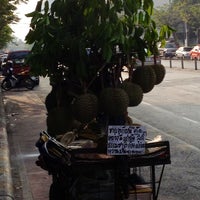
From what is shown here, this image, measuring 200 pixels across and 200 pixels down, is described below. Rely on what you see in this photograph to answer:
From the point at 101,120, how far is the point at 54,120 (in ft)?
1.41

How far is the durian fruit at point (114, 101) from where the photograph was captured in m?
3.96

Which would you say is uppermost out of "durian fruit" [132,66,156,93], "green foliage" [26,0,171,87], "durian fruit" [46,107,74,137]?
"green foliage" [26,0,171,87]

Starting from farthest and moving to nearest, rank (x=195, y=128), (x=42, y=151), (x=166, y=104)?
1. (x=166, y=104)
2. (x=195, y=128)
3. (x=42, y=151)

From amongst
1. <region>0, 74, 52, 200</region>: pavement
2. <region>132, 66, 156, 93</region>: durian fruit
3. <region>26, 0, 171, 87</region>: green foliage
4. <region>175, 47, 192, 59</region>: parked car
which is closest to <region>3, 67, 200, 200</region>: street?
<region>0, 74, 52, 200</region>: pavement

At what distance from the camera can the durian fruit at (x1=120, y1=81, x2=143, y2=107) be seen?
13.6 ft

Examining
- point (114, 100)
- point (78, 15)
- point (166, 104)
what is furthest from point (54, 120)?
point (166, 104)

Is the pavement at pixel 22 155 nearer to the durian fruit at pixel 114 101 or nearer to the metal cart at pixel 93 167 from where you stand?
the metal cart at pixel 93 167

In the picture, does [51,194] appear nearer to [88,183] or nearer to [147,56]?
[88,183]

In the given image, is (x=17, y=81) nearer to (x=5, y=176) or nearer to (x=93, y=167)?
(x=5, y=176)

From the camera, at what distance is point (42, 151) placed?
12.8 feet

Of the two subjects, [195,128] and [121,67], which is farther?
[195,128]

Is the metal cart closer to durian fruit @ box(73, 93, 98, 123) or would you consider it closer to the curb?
durian fruit @ box(73, 93, 98, 123)

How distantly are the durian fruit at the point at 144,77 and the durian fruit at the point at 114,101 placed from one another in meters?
0.31

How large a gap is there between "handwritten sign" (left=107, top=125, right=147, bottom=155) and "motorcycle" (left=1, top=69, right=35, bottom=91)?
18.0m
